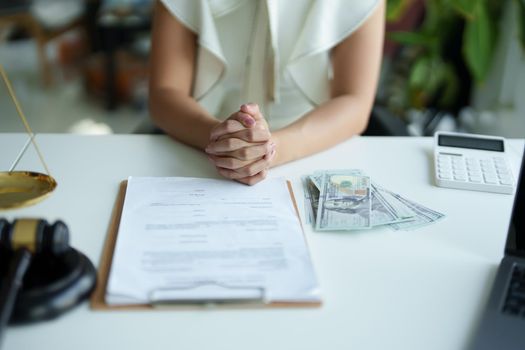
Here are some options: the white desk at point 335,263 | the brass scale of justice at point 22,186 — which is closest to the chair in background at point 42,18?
the white desk at point 335,263

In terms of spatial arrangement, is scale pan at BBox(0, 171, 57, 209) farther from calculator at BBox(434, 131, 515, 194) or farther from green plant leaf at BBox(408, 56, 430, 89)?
green plant leaf at BBox(408, 56, 430, 89)

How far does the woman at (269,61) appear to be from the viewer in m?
1.06

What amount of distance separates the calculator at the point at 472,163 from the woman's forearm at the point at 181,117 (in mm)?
403

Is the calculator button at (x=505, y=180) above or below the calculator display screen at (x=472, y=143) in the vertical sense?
below

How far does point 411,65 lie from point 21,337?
2.00 m

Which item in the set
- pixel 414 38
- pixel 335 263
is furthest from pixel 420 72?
pixel 335 263

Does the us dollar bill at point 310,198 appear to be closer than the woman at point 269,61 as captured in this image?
Yes

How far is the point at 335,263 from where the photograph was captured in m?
0.69

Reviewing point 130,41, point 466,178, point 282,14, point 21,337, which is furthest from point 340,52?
point 130,41

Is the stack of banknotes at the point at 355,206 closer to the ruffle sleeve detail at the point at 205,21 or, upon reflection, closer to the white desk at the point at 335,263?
the white desk at the point at 335,263

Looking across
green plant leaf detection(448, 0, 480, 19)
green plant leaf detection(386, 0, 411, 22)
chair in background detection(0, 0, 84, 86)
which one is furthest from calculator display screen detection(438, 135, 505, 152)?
chair in background detection(0, 0, 84, 86)

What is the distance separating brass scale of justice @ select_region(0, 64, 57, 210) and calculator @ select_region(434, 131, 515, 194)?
623 mm

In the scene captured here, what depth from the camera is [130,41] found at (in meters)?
3.16

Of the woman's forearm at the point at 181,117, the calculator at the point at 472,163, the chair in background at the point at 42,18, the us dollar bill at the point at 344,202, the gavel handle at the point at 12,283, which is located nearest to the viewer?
the gavel handle at the point at 12,283
